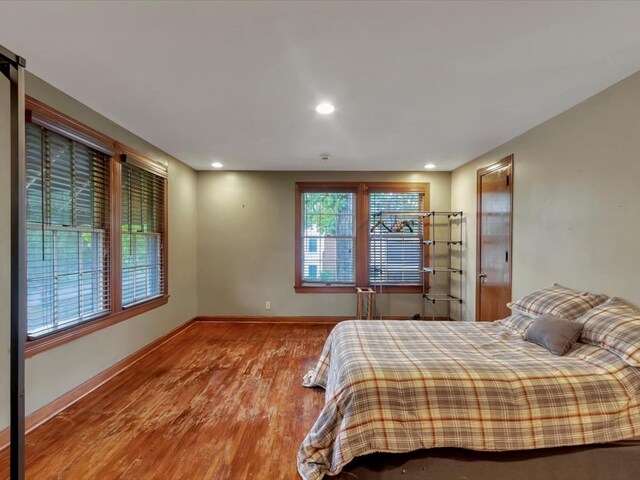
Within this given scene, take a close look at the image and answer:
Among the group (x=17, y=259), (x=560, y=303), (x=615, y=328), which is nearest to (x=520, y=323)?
(x=560, y=303)

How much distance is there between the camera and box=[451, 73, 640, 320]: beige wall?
2.04 meters

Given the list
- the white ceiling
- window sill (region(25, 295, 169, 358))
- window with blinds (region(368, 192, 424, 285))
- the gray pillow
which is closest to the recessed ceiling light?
the white ceiling

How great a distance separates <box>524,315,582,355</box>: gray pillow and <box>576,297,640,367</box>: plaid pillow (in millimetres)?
74

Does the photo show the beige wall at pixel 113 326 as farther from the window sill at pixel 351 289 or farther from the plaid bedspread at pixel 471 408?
the plaid bedspread at pixel 471 408

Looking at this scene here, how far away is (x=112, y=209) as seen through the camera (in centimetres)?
300

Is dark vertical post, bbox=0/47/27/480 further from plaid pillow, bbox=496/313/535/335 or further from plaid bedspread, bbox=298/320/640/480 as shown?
plaid pillow, bbox=496/313/535/335

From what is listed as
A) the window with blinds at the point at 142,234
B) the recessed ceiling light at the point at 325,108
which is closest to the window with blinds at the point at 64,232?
the window with blinds at the point at 142,234

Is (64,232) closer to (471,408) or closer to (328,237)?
(471,408)

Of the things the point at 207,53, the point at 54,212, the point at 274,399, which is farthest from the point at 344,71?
the point at 274,399

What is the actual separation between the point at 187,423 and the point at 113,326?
1371mm

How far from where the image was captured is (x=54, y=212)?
7.78ft

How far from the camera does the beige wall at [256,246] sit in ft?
16.2

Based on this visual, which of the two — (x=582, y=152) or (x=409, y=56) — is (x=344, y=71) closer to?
(x=409, y=56)

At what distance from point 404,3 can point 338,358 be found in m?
1.97
